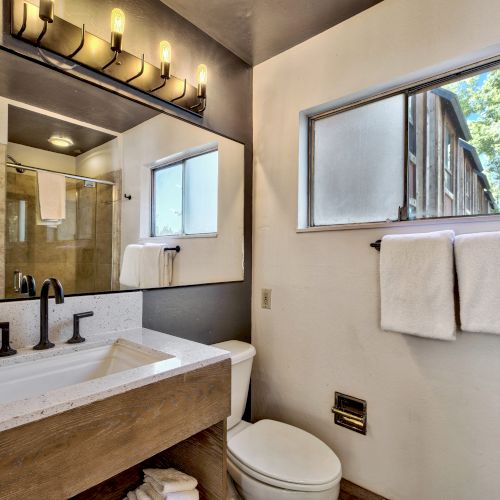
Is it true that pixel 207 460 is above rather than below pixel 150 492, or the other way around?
above

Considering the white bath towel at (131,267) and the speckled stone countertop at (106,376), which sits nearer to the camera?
the speckled stone countertop at (106,376)

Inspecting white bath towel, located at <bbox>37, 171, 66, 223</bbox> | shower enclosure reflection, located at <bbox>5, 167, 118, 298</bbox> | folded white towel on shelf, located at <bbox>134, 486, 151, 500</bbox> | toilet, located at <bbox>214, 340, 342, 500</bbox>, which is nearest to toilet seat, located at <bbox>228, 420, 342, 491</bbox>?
toilet, located at <bbox>214, 340, 342, 500</bbox>

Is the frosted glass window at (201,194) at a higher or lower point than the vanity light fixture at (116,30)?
lower

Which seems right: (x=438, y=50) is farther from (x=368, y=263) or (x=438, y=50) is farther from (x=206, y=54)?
(x=206, y=54)

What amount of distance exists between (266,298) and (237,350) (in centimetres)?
39

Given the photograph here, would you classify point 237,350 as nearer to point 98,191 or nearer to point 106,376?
point 106,376

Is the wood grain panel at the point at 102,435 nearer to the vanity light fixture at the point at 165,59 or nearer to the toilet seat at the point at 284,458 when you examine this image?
the toilet seat at the point at 284,458

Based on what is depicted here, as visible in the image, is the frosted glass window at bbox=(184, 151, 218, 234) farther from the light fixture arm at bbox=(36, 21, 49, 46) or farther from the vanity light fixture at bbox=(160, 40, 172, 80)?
the light fixture arm at bbox=(36, 21, 49, 46)

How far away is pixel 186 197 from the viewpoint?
1.64 meters

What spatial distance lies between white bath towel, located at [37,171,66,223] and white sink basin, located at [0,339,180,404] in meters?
0.47

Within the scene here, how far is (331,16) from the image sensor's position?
5.07ft

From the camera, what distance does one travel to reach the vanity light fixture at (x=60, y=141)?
1.16m

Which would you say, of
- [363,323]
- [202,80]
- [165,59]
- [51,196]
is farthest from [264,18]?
[363,323]

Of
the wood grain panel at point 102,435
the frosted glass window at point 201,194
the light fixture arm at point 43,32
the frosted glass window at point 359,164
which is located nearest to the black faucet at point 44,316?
the wood grain panel at point 102,435
